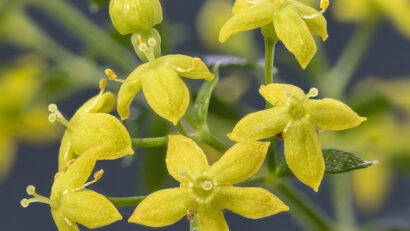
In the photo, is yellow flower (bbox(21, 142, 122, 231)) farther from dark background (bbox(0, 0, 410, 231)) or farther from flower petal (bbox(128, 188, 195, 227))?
dark background (bbox(0, 0, 410, 231))

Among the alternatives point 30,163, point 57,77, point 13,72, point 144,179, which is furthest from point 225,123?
point 30,163

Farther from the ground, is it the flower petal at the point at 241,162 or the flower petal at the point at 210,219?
the flower petal at the point at 241,162

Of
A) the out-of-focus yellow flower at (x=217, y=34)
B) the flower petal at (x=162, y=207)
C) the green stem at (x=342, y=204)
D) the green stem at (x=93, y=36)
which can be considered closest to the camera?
the flower petal at (x=162, y=207)

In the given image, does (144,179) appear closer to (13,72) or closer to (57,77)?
(57,77)

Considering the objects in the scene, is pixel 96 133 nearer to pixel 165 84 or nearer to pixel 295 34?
pixel 165 84

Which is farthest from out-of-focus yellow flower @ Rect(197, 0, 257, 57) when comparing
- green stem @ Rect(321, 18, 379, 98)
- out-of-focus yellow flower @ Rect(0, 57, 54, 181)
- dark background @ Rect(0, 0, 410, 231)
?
dark background @ Rect(0, 0, 410, 231)

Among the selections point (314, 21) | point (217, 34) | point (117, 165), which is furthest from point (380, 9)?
point (117, 165)

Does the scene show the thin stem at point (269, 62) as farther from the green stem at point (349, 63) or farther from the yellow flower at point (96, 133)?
the green stem at point (349, 63)

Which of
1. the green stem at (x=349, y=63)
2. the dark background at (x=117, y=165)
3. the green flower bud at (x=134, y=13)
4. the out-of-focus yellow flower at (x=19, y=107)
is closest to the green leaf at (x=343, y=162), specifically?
the green flower bud at (x=134, y=13)
